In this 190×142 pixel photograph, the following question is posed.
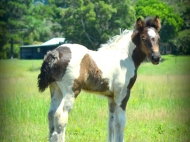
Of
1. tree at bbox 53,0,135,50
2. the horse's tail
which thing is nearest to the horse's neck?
the horse's tail

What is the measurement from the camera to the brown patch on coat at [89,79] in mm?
5113

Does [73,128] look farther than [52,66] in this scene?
Yes

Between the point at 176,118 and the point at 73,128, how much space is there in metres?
2.28

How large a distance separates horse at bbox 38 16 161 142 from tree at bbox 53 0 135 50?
112 feet

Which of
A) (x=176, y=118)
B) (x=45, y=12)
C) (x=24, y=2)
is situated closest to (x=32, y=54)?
(x=24, y=2)

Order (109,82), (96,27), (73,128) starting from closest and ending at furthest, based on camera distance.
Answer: (109,82)
(73,128)
(96,27)

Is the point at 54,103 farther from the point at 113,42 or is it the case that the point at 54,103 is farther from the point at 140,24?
the point at 140,24

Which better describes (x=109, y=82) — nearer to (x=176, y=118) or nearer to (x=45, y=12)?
(x=176, y=118)

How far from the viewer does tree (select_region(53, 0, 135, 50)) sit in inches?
1608

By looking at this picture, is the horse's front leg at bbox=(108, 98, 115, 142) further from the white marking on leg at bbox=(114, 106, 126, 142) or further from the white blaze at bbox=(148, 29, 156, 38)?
the white blaze at bbox=(148, 29, 156, 38)

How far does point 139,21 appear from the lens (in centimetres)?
571

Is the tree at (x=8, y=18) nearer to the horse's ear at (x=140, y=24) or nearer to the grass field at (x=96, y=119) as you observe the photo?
the grass field at (x=96, y=119)

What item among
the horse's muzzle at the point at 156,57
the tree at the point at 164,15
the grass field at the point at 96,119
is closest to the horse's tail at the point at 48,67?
the grass field at the point at 96,119

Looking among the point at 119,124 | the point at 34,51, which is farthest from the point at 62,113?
the point at 34,51
